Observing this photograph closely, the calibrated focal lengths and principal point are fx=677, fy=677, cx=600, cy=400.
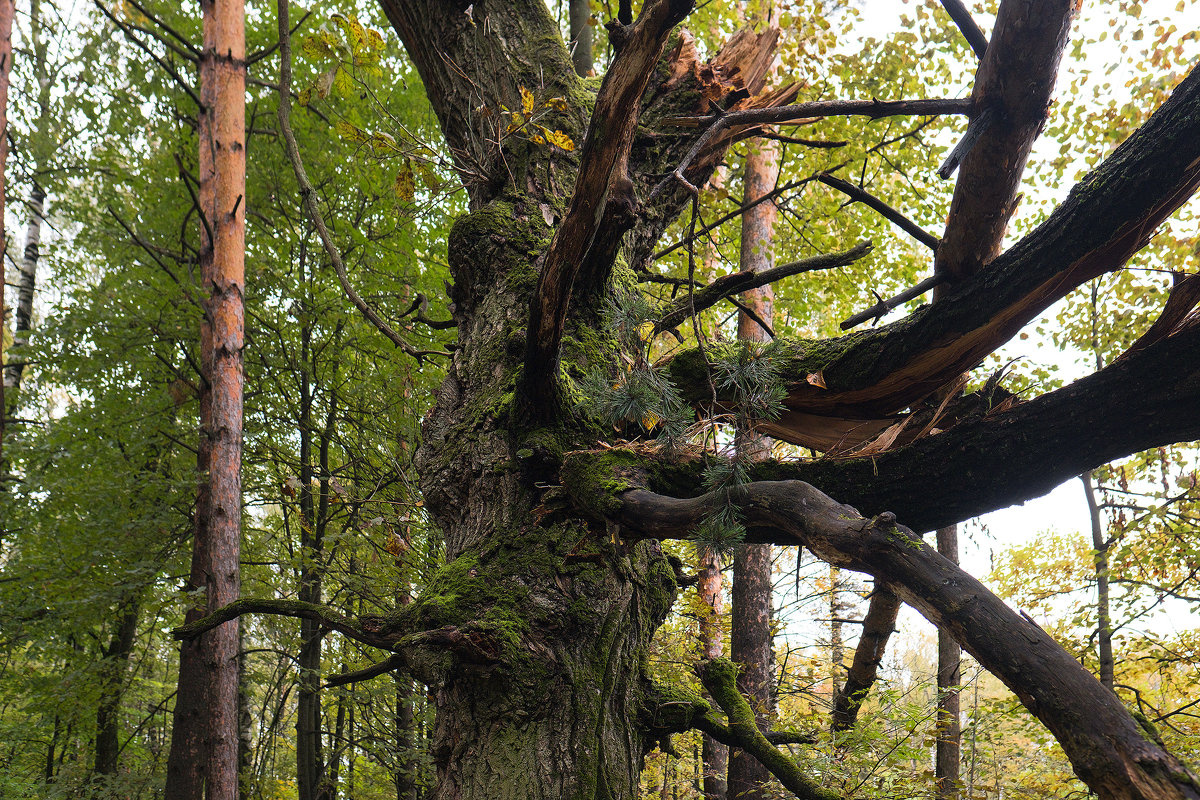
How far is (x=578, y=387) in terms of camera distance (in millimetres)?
2342

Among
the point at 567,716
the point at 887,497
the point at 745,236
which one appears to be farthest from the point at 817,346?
the point at 745,236

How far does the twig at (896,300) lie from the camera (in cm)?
211

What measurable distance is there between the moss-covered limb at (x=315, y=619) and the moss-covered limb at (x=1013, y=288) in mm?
1335

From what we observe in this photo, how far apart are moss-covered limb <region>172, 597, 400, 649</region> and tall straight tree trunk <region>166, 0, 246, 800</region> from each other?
8.87ft

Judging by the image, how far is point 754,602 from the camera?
22.4 feet

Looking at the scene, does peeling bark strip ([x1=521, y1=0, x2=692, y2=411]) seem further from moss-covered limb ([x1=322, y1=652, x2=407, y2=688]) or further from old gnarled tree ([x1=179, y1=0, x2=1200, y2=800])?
moss-covered limb ([x1=322, y1=652, x2=407, y2=688])

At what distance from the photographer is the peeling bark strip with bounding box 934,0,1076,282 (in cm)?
177

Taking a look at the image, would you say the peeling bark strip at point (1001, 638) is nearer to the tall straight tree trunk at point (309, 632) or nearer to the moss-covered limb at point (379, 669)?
the moss-covered limb at point (379, 669)

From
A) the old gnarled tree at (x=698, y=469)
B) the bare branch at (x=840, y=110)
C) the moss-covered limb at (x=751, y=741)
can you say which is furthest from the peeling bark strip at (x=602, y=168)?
the moss-covered limb at (x=751, y=741)

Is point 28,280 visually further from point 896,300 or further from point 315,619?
point 896,300

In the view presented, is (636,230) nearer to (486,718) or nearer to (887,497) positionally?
(887,497)

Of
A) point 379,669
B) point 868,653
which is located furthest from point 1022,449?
point 868,653

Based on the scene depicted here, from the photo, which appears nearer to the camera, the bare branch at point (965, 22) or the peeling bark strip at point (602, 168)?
the peeling bark strip at point (602, 168)

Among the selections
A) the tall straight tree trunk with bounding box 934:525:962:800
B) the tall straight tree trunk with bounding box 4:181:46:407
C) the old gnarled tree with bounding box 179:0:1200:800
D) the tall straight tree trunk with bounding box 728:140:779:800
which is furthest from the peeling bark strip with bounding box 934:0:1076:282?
the tall straight tree trunk with bounding box 4:181:46:407
